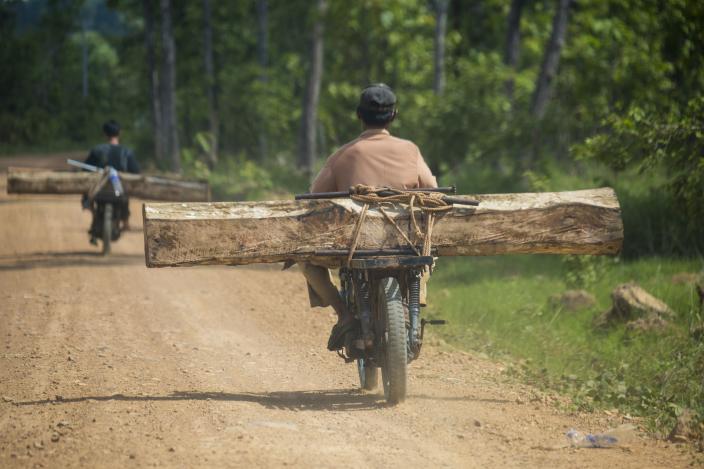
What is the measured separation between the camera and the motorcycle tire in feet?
45.5

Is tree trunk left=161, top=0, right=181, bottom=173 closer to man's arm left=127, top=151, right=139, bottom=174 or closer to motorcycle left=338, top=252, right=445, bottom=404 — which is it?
man's arm left=127, top=151, right=139, bottom=174

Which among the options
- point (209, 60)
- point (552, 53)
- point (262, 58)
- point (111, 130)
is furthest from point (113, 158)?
point (209, 60)

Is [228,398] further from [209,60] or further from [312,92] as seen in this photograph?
[209,60]

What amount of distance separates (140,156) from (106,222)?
999 inches

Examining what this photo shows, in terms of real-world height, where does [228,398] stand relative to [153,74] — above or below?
below

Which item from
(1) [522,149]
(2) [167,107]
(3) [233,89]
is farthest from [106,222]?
(3) [233,89]

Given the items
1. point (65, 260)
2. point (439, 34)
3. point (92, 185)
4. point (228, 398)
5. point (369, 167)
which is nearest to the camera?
point (228, 398)

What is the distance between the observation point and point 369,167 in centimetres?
639

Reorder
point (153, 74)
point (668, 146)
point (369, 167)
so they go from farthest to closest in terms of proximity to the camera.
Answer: point (153, 74)
point (668, 146)
point (369, 167)

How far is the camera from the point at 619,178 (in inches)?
619

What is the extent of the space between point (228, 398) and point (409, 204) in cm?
181

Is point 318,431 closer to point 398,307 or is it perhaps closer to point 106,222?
point 398,307

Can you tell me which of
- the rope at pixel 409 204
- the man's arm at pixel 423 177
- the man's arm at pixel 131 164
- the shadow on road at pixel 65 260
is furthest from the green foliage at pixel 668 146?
the man's arm at pixel 131 164

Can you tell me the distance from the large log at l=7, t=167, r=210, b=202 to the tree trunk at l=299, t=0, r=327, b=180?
27.6 ft
